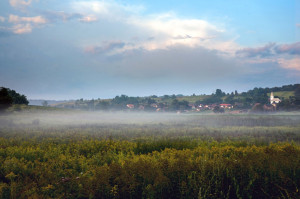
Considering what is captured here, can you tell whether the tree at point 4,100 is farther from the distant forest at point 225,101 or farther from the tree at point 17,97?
the tree at point 17,97

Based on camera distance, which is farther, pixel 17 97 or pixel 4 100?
pixel 17 97

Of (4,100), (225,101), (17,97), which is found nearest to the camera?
(4,100)

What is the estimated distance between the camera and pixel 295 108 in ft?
154

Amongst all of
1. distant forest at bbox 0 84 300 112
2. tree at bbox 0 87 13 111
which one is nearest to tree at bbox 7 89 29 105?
distant forest at bbox 0 84 300 112

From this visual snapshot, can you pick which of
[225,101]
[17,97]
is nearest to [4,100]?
[17,97]

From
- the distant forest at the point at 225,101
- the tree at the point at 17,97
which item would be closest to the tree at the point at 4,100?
the distant forest at the point at 225,101

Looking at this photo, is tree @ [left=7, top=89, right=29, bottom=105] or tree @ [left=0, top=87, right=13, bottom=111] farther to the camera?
tree @ [left=7, top=89, right=29, bottom=105]

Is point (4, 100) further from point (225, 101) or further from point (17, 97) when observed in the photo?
point (225, 101)

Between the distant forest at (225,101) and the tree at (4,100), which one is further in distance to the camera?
the distant forest at (225,101)

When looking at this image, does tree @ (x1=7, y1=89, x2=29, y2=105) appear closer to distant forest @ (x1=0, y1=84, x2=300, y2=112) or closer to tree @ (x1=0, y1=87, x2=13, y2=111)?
distant forest @ (x1=0, y1=84, x2=300, y2=112)

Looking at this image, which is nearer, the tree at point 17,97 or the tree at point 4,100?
the tree at point 4,100

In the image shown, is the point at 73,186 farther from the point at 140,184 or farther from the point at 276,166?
the point at 276,166

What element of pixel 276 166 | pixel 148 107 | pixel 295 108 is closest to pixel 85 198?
pixel 276 166

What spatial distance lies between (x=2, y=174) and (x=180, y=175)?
17.4 feet
